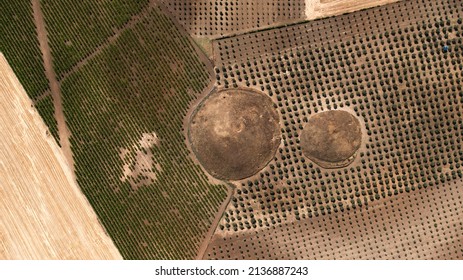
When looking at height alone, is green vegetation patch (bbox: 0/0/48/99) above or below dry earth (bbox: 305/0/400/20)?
below

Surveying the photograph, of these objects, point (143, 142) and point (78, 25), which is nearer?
point (143, 142)

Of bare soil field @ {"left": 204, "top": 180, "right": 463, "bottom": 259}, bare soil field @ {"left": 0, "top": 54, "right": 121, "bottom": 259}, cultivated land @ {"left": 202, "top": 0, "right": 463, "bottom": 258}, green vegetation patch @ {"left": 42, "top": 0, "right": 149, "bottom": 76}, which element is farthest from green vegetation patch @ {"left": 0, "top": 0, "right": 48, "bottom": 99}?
bare soil field @ {"left": 204, "top": 180, "right": 463, "bottom": 259}

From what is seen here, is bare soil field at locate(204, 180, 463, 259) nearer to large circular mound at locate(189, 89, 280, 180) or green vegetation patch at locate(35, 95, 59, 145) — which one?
large circular mound at locate(189, 89, 280, 180)

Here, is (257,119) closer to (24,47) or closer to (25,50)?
(25,50)

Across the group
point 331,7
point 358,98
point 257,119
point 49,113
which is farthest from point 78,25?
point 358,98

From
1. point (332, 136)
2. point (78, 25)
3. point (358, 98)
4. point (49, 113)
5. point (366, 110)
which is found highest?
point (78, 25)

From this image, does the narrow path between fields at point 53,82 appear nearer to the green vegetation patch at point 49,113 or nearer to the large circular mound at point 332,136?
the green vegetation patch at point 49,113
